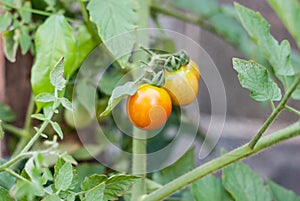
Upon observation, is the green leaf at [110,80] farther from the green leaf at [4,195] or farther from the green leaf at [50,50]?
the green leaf at [4,195]

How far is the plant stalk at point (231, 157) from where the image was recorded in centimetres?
52

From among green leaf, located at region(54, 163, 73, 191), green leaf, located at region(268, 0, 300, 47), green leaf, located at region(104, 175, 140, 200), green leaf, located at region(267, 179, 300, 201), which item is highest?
green leaf, located at region(268, 0, 300, 47)

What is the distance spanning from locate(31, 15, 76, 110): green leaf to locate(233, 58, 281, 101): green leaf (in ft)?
0.72

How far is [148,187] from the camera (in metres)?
0.69

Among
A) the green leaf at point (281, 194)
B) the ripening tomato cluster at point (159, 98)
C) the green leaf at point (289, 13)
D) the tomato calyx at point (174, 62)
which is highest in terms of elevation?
the green leaf at point (289, 13)

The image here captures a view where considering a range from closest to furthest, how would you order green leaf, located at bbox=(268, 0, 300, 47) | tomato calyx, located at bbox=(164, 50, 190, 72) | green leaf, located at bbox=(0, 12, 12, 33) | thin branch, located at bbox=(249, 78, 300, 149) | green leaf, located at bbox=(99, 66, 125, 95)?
green leaf, located at bbox=(268, 0, 300, 47)
thin branch, located at bbox=(249, 78, 300, 149)
tomato calyx, located at bbox=(164, 50, 190, 72)
green leaf, located at bbox=(0, 12, 12, 33)
green leaf, located at bbox=(99, 66, 125, 95)

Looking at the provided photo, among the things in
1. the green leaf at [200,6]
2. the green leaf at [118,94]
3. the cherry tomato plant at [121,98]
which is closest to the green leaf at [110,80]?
the cherry tomato plant at [121,98]

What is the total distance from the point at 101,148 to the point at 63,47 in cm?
28

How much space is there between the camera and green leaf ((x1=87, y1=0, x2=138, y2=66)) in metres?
0.59

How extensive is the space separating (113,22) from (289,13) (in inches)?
11.8

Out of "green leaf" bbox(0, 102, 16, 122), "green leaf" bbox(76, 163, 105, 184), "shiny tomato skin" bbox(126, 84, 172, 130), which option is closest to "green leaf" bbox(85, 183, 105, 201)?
"shiny tomato skin" bbox(126, 84, 172, 130)

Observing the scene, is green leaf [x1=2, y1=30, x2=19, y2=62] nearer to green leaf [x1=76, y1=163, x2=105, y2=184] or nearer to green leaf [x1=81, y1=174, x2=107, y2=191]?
green leaf [x1=76, y1=163, x2=105, y2=184]

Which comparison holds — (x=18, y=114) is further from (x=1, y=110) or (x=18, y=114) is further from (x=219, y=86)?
(x=219, y=86)

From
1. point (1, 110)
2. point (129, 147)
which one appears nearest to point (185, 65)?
point (129, 147)
